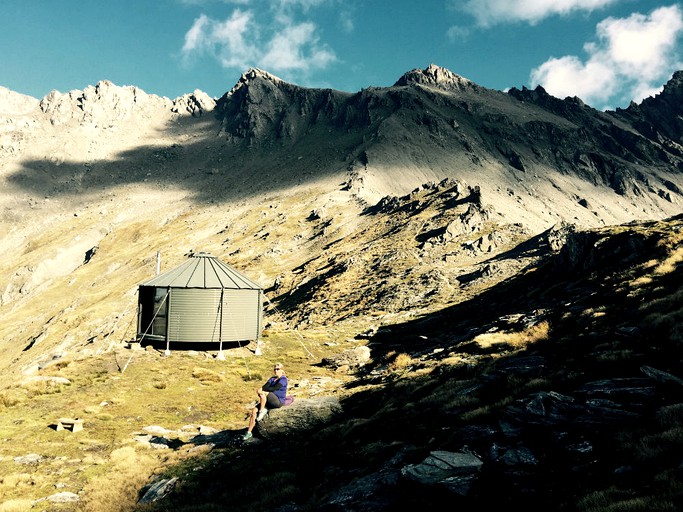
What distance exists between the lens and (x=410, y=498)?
7.12 m

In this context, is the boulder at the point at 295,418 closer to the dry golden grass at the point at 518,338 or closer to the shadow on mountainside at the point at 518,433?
the shadow on mountainside at the point at 518,433

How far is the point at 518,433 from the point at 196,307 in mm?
23455

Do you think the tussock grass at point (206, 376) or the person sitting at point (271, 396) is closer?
the person sitting at point (271, 396)

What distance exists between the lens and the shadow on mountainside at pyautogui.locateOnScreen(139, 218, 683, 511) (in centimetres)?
652

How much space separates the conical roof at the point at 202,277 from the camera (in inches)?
1116

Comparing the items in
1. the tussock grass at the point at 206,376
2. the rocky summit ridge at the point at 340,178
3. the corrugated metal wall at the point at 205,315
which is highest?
the rocky summit ridge at the point at 340,178

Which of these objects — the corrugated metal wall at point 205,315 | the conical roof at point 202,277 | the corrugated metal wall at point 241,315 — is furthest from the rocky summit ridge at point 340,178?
the corrugated metal wall at point 205,315

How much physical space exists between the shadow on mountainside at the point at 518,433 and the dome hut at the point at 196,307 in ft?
43.7

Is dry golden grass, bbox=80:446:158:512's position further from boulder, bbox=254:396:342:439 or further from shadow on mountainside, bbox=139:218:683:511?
boulder, bbox=254:396:342:439

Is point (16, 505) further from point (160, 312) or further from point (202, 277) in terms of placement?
point (202, 277)

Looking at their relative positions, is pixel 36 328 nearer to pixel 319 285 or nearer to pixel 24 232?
pixel 319 285

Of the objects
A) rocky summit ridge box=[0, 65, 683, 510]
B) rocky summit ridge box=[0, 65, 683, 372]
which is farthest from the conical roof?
rocky summit ridge box=[0, 65, 683, 372]

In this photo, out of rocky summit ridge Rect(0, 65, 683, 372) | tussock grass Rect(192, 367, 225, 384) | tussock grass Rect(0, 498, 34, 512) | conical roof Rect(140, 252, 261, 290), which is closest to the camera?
tussock grass Rect(0, 498, 34, 512)

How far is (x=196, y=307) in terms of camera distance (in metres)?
27.9
